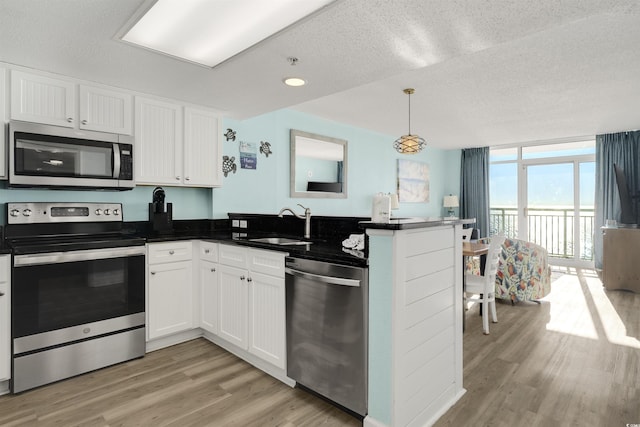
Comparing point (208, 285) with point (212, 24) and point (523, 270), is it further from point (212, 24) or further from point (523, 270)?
point (523, 270)

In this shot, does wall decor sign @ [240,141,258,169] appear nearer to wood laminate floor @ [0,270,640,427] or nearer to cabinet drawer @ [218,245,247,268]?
cabinet drawer @ [218,245,247,268]

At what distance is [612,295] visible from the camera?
4.68 metres

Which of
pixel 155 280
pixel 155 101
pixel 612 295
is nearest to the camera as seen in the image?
pixel 155 280

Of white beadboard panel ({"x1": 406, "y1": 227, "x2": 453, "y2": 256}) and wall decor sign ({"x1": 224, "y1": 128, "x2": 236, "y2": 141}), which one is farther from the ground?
wall decor sign ({"x1": 224, "y1": 128, "x2": 236, "y2": 141})

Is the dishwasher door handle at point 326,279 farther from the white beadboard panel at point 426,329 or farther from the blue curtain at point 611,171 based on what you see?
the blue curtain at point 611,171

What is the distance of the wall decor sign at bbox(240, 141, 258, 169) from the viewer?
13.5 ft

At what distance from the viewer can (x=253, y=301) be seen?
100 inches

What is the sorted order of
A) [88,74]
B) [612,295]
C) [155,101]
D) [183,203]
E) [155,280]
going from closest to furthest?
[88,74], [155,280], [155,101], [183,203], [612,295]

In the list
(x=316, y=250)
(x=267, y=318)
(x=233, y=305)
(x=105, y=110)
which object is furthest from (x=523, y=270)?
(x=105, y=110)

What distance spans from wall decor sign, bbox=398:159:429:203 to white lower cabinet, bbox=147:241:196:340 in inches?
186

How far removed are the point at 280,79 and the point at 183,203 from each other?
5.75ft

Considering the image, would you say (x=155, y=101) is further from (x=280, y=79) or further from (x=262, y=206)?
(x=262, y=206)

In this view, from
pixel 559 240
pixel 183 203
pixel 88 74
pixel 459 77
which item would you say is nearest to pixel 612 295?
pixel 559 240

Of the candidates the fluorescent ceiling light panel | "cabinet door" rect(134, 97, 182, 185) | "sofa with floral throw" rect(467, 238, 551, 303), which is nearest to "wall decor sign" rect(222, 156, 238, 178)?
"cabinet door" rect(134, 97, 182, 185)
